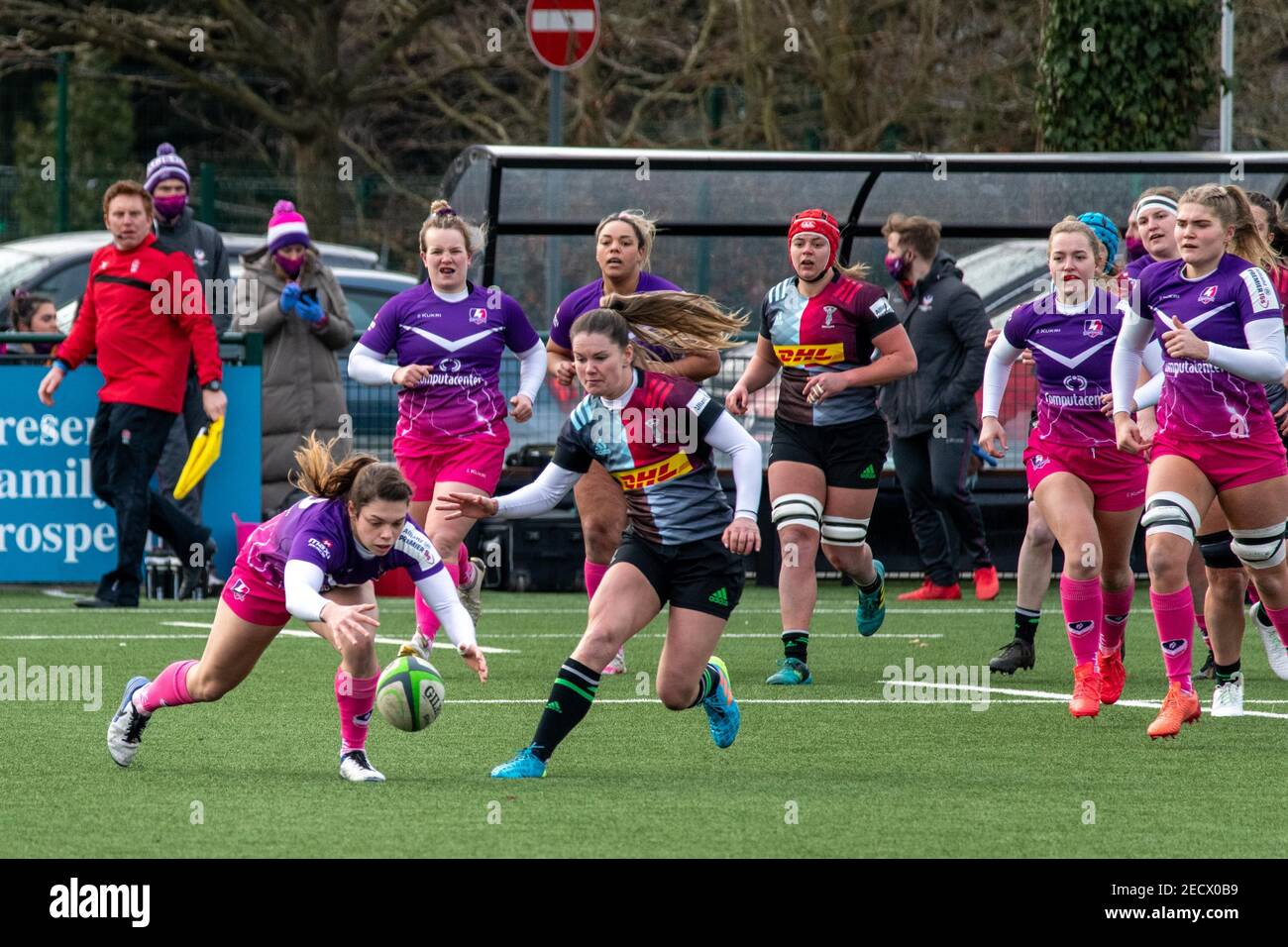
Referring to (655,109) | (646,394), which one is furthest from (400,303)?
(655,109)

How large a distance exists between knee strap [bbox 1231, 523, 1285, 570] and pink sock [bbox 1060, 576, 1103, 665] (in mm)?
697

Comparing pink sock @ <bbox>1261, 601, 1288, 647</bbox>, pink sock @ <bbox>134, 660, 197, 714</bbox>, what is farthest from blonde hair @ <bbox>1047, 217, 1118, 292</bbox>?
pink sock @ <bbox>134, 660, 197, 714</bbox>

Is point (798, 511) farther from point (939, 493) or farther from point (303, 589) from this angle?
point (939, 493)

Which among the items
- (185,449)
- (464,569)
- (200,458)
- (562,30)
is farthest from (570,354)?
(562,30)

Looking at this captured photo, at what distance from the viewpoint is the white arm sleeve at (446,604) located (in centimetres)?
697

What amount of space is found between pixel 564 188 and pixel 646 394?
7961 millimetres

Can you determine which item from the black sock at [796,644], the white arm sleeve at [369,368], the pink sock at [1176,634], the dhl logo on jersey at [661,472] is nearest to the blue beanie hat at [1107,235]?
the pink sock at [1176,634]

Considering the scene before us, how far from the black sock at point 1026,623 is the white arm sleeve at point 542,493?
3.16 m

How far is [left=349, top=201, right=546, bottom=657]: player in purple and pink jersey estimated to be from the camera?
33.7 ft

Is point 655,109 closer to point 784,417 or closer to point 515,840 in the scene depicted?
point 784,417

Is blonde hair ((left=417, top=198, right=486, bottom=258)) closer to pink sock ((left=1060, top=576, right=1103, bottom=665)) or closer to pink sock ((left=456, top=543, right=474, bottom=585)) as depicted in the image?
pink sock ((left=456, top=543, right=474, bottom=585))
